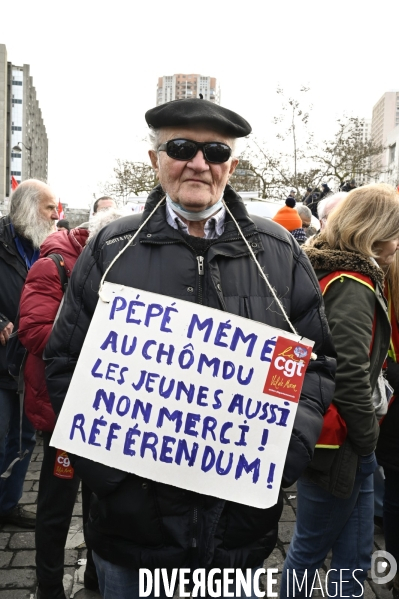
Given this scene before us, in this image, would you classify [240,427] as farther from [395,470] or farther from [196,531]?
[395,470]

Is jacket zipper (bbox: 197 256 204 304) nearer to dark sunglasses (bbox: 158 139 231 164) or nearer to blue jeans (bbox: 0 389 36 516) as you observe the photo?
dark sunglasses (bbox: 158 139 231 164)

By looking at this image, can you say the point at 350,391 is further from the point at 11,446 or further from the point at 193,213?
the point at 11,446

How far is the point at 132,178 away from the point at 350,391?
32628mm

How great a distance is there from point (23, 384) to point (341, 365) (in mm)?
1700

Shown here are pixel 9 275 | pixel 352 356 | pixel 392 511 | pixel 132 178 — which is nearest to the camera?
→ pixel 352 356

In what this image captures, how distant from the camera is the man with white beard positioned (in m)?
3.53

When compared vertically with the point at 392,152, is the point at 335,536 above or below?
below

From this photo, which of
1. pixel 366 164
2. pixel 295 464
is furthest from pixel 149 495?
pixel 366 164

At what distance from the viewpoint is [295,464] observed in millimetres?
1829

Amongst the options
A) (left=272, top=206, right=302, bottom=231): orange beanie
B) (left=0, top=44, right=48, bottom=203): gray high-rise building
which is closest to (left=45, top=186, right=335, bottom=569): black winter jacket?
(left=272, top=206, right=302, bottom=231): orange beanie

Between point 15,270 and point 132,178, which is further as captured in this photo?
point 132,178

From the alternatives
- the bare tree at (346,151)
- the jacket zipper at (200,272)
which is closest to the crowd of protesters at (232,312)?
the jacket zipper at (200,272)

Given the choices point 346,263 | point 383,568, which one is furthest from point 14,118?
point 346,263

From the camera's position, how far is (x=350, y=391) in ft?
7.40
